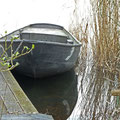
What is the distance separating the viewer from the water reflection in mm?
4060

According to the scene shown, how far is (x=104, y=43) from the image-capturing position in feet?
17.3

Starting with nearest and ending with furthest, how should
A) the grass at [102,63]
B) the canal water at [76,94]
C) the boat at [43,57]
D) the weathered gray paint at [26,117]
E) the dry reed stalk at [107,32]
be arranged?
the weathered gray paint at [26,117] → the canal water at [76,94] → the grass at [102,63] → the dry reed stalk at [107,32] → the boat at [43,57]

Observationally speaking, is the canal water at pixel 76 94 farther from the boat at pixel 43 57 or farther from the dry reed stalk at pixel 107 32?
the dry reed stalk at pixel 107 32

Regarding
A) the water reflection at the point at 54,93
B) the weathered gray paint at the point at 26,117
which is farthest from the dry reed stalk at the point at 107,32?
the weathered gray paint at the point at 26,117

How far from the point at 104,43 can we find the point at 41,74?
56.8 inches

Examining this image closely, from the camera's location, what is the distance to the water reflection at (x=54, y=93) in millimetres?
4060

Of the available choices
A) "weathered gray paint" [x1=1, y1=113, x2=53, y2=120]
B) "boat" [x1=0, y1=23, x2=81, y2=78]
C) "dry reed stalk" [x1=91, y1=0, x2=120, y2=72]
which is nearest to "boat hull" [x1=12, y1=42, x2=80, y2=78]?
"boat" [x1=0, y1=23, x2=81, y2=78]

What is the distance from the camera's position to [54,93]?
191 inches

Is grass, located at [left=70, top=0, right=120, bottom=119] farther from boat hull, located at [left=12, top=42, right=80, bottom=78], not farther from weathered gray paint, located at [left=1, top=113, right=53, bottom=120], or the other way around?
weathered gray paint, located at [left=1, top=113, right=53, bottom=120]

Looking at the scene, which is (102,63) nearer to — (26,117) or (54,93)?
(54,93)

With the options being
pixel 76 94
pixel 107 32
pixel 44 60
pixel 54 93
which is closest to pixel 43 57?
pixel 44 60

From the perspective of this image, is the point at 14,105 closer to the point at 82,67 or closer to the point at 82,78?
the point at 82,78

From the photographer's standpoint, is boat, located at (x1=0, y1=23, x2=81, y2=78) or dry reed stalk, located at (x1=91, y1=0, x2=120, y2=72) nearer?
dry reed stalk, located at (x1=91, y1=0, x2=120, y2=72)

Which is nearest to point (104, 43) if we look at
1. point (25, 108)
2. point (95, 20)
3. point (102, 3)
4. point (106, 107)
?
point (95, 20)
